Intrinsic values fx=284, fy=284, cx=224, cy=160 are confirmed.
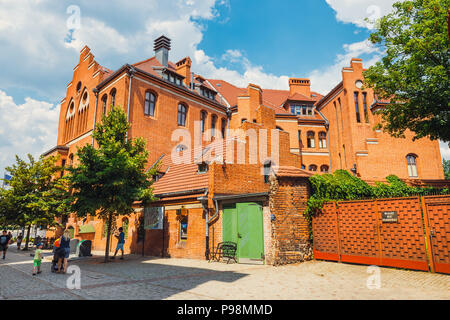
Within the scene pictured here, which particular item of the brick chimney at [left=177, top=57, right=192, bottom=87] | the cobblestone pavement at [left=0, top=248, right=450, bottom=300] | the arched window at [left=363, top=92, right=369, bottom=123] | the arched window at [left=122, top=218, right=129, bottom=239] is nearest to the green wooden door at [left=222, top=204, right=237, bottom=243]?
the cobblestone pavement at [left=0, top=248, right=450, bottom=300]

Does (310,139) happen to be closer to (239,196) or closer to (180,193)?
(180,193)

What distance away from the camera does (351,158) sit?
27094 millimetres

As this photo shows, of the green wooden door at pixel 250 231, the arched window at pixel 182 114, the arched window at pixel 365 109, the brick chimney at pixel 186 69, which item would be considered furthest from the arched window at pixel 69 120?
the arched window at pixel 365 109

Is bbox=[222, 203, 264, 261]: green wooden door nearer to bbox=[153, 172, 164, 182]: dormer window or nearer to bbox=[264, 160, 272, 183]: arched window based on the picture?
bbox=[264, 160, 272, 183]: arched window

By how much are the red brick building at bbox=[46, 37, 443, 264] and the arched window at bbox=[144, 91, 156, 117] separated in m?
0.10

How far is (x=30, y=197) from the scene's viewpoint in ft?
73.2

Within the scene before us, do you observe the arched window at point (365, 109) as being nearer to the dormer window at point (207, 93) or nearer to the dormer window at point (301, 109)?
the dormer window at point (301, 109)

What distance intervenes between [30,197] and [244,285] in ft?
71.0

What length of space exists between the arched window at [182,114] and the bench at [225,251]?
56.6 feet

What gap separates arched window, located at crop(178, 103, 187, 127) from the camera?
2825 cm

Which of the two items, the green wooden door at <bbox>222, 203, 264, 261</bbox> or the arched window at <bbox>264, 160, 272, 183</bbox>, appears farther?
the arched window at <bbox>264, 160, 272, 183</bbox>

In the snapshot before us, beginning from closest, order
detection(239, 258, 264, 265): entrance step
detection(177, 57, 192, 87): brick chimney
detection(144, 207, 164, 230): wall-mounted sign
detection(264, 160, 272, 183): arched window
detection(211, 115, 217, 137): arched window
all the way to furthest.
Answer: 1. detection(239, 258, 264, 265): entrance step
2. detection(144, 207, 164, 230): wall-mounted sign
3. detection(264, 160, 272, 183): arched window
4. detection(177, 57, 192, 87): brick chimney
5. detection(211, 115, 217, 137): arched window

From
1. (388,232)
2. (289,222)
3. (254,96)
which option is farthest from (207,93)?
(388,232)
